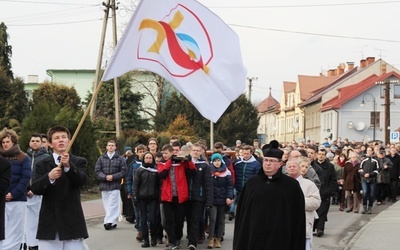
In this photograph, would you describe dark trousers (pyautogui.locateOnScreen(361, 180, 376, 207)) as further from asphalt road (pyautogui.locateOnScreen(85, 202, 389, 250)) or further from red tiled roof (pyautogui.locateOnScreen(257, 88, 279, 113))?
red tiled roof (pyautogui.locateOnScreen(257, 88, 279, 113))

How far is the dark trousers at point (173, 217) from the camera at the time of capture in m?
12.3

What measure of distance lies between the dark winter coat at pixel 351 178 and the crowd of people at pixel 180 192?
0.10 ft

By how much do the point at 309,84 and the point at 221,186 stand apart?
8663 centimetres

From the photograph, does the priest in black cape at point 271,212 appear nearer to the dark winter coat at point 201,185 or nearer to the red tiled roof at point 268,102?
the dark winter coat at point 201,185

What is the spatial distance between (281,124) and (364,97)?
3592 cm

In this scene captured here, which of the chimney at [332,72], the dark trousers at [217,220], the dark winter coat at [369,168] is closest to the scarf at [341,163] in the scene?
the dark winter coat at [369,168]

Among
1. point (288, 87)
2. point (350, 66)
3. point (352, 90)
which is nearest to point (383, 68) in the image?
point (352, 90)

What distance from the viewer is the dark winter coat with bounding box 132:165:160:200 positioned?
500 inches

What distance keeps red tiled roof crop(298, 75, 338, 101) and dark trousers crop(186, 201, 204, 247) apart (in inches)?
3341

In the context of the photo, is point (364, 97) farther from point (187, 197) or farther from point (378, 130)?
point (187, 197)

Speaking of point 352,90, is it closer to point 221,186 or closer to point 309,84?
point 309,84

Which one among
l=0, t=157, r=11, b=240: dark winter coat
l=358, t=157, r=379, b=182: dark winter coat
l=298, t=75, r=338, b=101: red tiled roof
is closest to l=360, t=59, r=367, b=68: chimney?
l=298, t=75, r=338, b=101: red tiled roof

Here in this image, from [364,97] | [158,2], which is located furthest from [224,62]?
[364,97]

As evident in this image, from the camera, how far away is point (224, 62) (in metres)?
9.00
